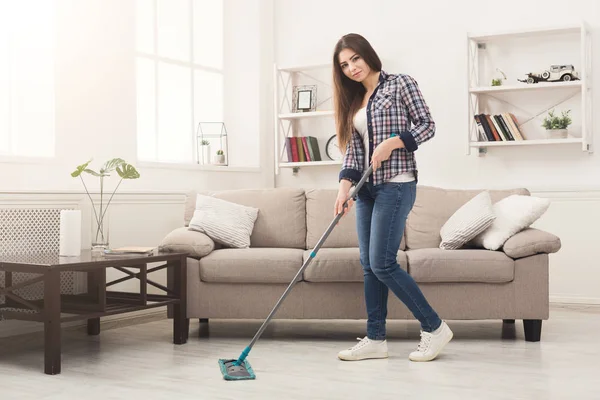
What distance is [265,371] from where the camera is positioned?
3.24 m

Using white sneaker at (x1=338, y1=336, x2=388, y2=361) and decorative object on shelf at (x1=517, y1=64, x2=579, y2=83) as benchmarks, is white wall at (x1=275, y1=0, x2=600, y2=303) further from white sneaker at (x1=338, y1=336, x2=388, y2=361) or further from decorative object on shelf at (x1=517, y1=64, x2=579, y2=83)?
white sneaker at (x1=338, y1=336, x2=388, y2=361)

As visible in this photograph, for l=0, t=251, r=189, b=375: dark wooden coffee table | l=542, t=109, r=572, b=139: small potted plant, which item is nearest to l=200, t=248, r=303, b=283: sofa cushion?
l=0, t=251, r=189, b=375: dark wooden coffee table

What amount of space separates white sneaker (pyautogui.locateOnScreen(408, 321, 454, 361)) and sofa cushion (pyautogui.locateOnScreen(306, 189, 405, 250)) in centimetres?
97

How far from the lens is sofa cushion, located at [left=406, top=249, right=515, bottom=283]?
3803 millimetres

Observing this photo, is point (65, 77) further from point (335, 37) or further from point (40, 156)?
point (335, 37)

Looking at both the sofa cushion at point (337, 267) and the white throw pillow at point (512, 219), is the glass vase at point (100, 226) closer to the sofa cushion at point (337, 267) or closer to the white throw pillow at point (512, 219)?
the sofa cushion at point (337, 267)

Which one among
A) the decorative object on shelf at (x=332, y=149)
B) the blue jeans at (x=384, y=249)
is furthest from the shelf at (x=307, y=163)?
the blue jeans at (x=384, y=249)

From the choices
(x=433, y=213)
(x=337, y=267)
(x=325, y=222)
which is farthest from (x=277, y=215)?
(x=433, y=213)

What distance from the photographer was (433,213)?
434 centimetres

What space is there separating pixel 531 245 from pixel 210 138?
2765mm

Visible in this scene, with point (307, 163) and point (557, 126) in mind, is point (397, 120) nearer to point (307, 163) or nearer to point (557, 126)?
point (557, 126)

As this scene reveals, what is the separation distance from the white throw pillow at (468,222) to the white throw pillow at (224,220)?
106cm

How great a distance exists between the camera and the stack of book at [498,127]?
5191 millimetres

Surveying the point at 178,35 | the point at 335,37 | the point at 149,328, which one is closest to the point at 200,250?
the point at 149,328
